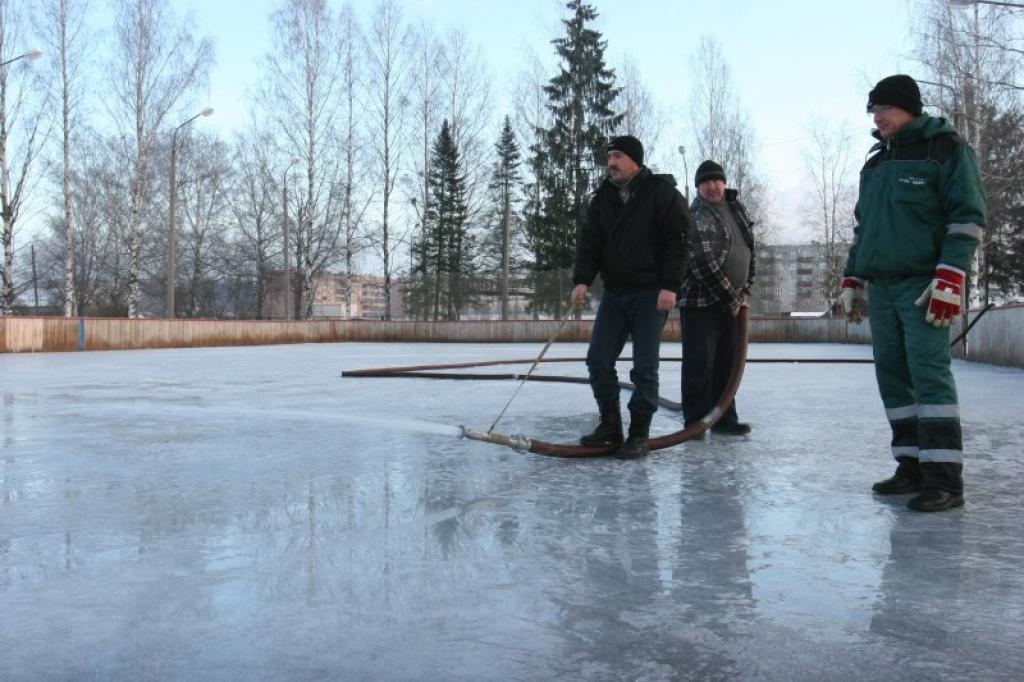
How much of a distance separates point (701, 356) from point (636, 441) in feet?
2.77

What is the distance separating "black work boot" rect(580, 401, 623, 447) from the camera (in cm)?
439

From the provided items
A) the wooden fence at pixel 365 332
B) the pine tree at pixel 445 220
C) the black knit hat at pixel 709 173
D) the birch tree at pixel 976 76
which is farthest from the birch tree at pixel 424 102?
the black knit hat at pixel 709 173

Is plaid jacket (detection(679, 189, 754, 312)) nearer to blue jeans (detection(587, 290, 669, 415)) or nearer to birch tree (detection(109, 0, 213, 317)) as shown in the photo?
blue jeans (detection(587, 290, 669, 415))

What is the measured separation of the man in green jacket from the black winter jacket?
0.98m

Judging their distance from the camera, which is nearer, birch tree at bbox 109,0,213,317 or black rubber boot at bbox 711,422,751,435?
black rubber boot at bbox 711,422,751,435

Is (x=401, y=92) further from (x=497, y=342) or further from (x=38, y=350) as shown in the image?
(x=38, y=350)

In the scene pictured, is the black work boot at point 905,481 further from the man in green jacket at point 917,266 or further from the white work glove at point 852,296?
the white work glove at point 852,296

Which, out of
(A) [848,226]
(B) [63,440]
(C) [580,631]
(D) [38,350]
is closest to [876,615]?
(C) [580,631]

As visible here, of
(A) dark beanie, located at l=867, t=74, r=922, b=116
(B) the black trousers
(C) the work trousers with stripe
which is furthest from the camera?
(B) the black trousers

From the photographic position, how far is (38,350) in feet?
57.6

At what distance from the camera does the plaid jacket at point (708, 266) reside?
4914mm

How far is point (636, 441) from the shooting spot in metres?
4.30

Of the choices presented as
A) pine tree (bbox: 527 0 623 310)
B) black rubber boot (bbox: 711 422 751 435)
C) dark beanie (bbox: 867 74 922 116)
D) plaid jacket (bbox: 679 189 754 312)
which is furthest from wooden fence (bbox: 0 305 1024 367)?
pine tree (bbox: 527 0 623 310)

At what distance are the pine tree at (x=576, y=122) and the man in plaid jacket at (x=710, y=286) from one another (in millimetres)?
29822
